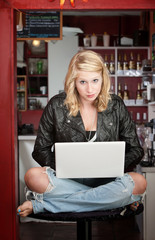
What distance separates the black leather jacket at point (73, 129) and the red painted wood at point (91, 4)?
2.14 feet

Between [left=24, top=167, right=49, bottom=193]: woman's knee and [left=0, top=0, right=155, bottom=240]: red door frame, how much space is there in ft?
2.42

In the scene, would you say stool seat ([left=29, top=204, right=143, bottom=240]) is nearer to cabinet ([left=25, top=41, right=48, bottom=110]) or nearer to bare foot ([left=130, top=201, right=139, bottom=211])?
bare foot ([left=130, top=201, right=139, bottom=211])

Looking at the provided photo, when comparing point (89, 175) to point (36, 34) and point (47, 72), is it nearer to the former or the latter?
point (36, 34)

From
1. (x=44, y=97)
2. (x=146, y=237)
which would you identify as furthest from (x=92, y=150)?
(x=44, y=97)

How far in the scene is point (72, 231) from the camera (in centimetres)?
311

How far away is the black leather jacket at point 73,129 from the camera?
2.02 meters

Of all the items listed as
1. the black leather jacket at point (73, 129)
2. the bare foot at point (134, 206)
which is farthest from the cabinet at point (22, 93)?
the bare foot at point (134, 206)

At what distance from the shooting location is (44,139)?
80.1 inches

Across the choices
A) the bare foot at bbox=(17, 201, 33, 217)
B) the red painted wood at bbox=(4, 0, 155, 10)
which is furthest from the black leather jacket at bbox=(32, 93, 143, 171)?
the red painted wood at bbox=(4, 0, 155, 10)

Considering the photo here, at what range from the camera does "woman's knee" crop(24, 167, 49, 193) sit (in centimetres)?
166

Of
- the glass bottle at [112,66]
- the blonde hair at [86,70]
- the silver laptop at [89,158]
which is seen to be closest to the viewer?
the silver laptop at [89,158]

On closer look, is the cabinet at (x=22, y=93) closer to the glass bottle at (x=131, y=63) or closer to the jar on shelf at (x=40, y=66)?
the jar on shelf at (x=40, y=66)

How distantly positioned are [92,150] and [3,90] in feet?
3.57

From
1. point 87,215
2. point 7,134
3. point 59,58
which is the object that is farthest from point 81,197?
point 59,58
